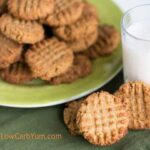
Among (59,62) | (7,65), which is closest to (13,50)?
(7,65)

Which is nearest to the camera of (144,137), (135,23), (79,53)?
(144,137)

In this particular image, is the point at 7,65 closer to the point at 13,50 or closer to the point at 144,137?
the point at 13,50

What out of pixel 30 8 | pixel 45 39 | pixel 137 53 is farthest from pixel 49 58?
pixel 137 53

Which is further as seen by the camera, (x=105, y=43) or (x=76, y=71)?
(x=105, y=43)

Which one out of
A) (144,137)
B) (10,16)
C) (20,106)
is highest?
(10,16)

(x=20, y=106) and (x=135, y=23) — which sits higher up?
(x=135, y=23)

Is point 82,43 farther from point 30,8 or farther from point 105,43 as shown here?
point 30,8

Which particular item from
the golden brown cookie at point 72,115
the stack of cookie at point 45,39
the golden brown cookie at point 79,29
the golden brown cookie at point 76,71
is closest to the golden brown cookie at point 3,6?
the stack of cookie at point 45,39

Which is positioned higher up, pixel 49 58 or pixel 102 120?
pixel 49 58
